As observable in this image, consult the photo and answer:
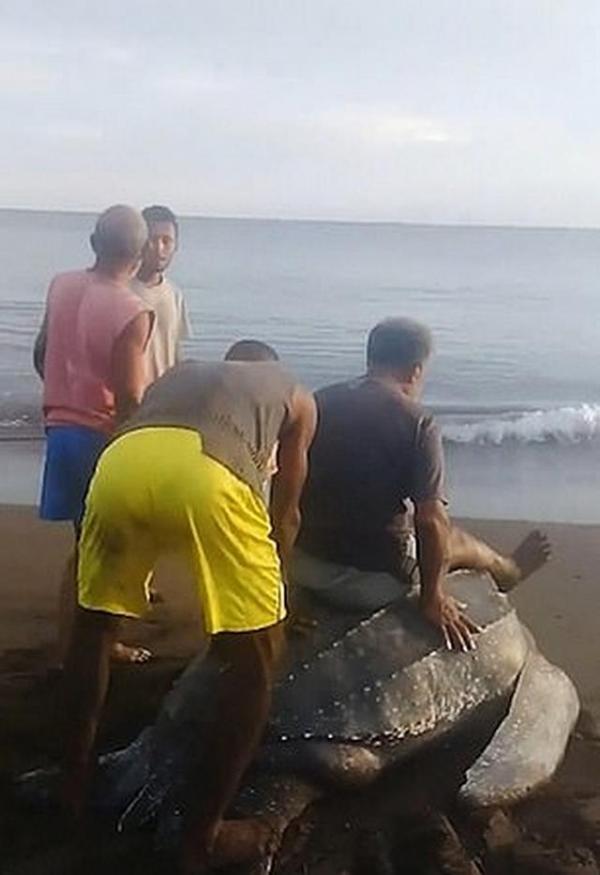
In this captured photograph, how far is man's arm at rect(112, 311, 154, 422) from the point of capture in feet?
9.93

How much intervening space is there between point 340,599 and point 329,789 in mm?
294

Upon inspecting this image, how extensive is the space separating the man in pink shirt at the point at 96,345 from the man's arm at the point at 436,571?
1.48 feet

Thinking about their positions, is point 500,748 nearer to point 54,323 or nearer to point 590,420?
point 590,420

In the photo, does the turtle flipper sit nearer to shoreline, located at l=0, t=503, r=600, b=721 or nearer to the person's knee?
shoreline, located at l=0, t=503, r=600, b=721

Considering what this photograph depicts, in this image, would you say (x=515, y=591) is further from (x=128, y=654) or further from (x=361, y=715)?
(x=128, y=654)

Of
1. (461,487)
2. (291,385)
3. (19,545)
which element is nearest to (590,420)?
(461,487)

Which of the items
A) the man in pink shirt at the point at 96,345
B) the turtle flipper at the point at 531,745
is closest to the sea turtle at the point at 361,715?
the turtle flipper at the point at 531,745

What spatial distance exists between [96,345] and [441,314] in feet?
1.63

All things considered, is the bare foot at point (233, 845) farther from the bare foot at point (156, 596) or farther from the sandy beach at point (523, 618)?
the bare foot at point (156, 596)

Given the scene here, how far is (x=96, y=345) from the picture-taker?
3037mm

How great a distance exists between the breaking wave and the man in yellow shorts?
22 centimetres

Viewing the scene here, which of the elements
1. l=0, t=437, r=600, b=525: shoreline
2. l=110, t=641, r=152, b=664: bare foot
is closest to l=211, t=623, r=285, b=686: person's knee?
l=110, t=641, r=152, b=664: bare foot

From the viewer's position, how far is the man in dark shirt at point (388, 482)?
3.02 meters

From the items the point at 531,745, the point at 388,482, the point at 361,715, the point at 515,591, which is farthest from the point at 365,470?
the point at 531,745
